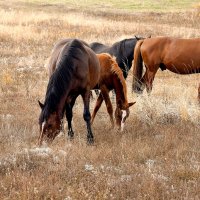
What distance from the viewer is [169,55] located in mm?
9898

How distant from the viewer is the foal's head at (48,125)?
20.3 feet

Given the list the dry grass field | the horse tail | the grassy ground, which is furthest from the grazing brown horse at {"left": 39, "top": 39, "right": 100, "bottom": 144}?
the grassy ground

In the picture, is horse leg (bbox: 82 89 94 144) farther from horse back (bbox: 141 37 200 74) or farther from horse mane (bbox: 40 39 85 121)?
horse back (bbox: 141 37 200 74)

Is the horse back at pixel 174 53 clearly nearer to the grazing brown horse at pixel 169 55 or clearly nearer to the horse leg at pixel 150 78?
the grazing brown horse at pixel 169 55

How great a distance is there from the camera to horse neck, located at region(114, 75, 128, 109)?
311 inches

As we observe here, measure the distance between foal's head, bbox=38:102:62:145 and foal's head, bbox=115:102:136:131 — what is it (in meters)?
1.76

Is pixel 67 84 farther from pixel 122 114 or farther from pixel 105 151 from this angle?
pixel 122 114

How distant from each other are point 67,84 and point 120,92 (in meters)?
1.79

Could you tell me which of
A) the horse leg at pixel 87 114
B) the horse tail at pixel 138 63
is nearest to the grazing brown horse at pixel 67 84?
the horse leg at pixel 87 114

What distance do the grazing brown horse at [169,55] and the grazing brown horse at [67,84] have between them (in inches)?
110

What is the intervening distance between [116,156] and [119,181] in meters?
0.98

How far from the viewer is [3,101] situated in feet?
31.9

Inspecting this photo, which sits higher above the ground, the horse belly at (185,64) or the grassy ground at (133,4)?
the horse belly at (185,64)

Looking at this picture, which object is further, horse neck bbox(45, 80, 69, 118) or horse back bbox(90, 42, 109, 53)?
horse back bbox(90, 42, 109, 53)
